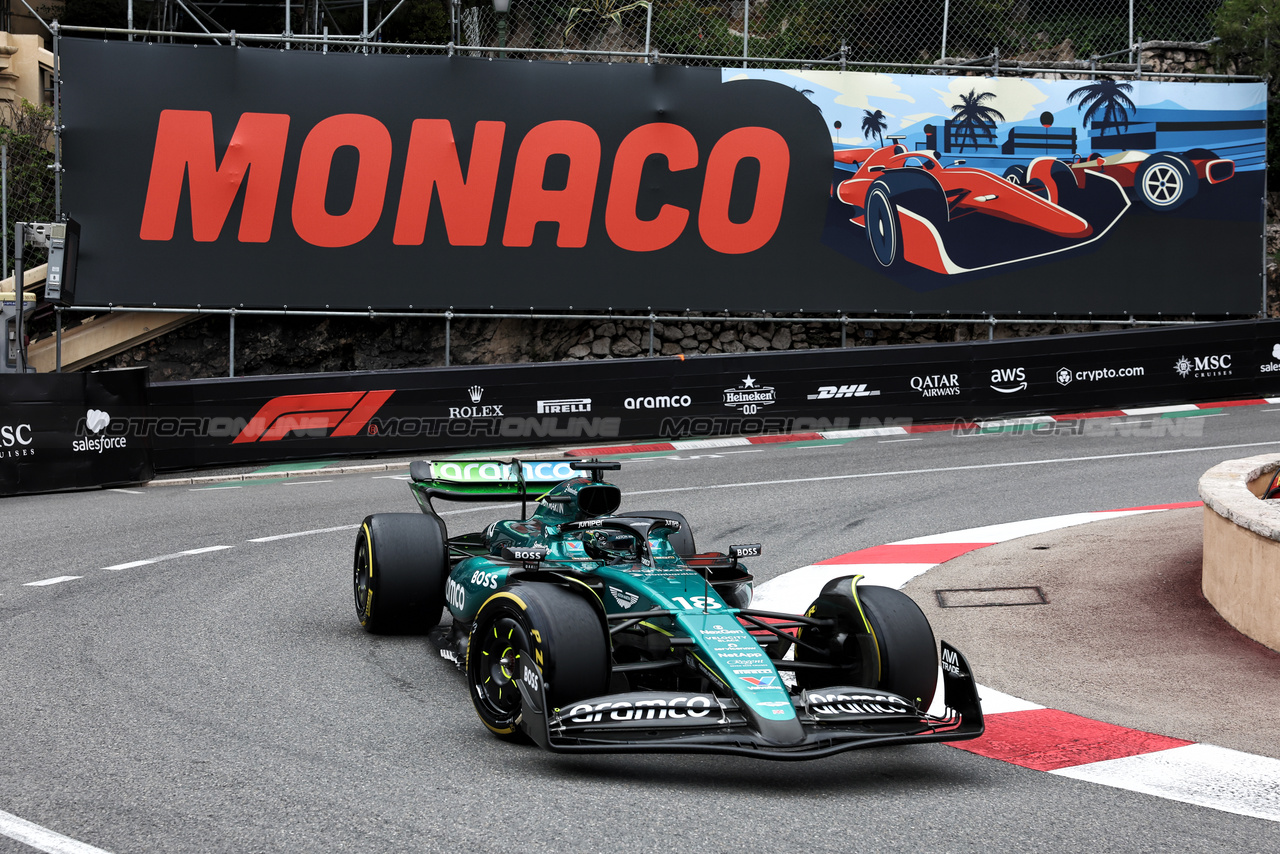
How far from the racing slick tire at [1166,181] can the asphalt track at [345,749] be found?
1185cm

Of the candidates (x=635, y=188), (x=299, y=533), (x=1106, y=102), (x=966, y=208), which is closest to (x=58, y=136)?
(x=635, y=188)

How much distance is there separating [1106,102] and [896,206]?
4.03m

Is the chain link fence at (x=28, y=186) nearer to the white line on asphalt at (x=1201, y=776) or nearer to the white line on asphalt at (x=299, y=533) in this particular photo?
the white line on asphalt at (x=299, y=533)

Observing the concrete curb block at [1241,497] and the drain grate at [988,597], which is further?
the drain grate at [988,597]

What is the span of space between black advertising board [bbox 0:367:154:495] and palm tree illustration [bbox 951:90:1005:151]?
13022 mm

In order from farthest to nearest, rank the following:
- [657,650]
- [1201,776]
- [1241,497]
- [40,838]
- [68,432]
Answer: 1. [68,432]
2. [1241,497]
3. [657,650]
4. [1201,776]
5. [40,838]

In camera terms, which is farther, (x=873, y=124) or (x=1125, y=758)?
(x=873, y=124)

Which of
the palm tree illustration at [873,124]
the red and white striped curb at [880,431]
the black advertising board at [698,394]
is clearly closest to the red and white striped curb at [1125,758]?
the red and white striped curb at [880,431]

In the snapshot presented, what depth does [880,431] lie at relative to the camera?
1684 centimetres

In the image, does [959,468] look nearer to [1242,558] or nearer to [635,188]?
[1242,558]

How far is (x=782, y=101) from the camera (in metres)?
19.4

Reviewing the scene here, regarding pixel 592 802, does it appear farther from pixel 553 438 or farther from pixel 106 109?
pixel 106 109

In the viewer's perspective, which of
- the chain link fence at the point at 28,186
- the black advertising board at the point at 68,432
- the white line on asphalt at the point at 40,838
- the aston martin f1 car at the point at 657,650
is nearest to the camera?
the white line on asphalt at the point at 40,838

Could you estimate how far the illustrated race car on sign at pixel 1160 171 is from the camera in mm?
20422
